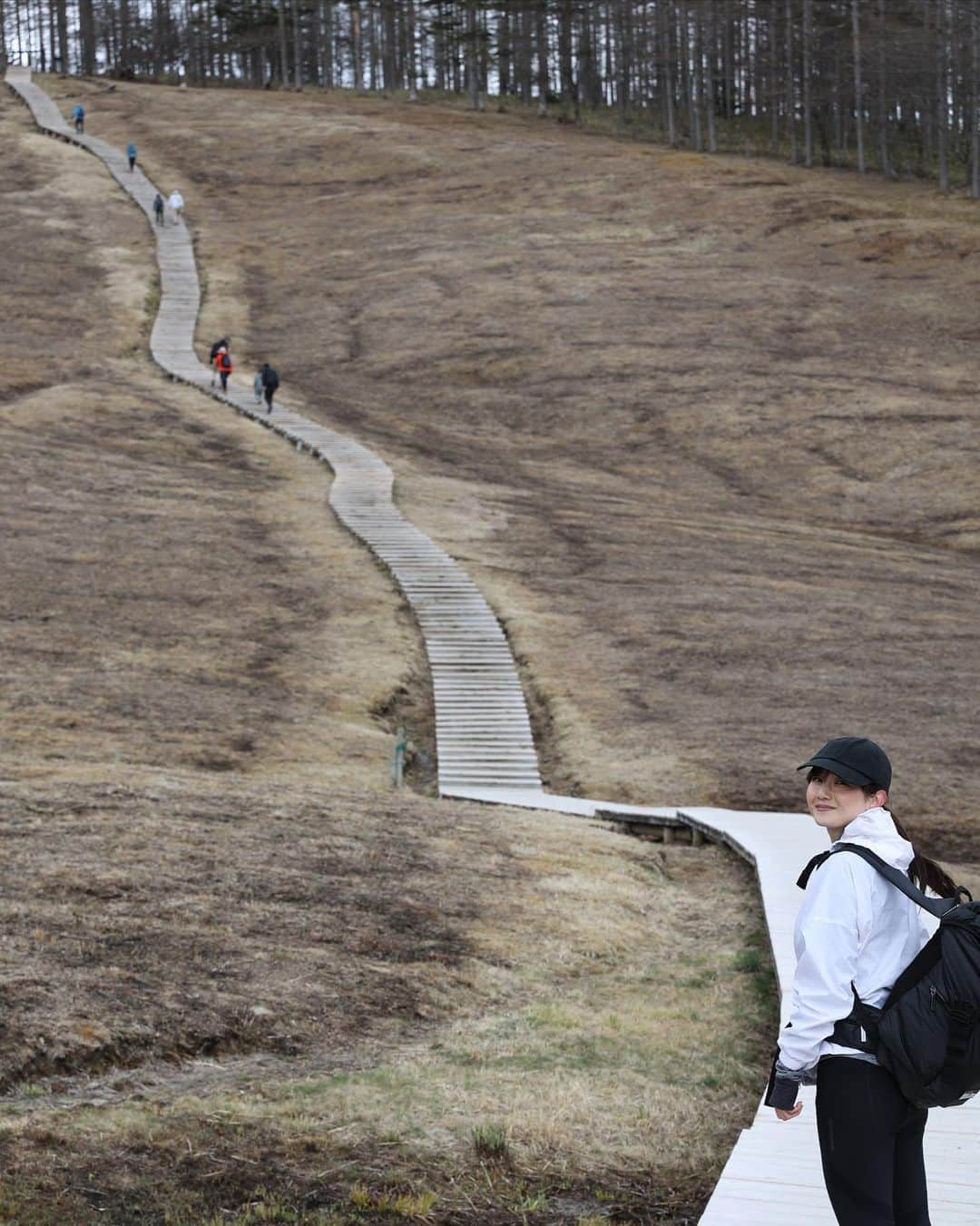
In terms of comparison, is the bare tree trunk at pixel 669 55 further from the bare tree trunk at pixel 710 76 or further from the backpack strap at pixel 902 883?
the backpack strap at pixel 902 883

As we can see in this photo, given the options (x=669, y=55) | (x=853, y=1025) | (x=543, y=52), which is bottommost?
(x=853, y=1025)

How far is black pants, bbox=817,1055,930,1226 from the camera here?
4.84 m

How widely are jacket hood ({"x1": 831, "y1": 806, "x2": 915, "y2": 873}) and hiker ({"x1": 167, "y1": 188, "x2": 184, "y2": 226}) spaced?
75989 millimetres

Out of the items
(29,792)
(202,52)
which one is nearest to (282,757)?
(29,792)

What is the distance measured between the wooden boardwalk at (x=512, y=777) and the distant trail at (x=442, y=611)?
4 centimetres

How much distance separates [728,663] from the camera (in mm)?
27609

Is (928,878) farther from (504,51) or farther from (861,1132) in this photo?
(504,51)

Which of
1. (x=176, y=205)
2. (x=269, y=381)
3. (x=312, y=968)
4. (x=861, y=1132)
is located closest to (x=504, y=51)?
(x=176, y=205)

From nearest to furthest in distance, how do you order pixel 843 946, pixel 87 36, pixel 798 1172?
pixel 843 946
pixel 798 1172
pixel 87 36

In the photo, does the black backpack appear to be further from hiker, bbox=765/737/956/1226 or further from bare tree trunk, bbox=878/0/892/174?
bare tree trunk, bbox=878/0/892/174

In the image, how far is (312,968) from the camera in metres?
11.1

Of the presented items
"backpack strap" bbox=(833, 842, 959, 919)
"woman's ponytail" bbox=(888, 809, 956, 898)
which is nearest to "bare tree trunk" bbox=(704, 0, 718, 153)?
"woman's ponytail" bbox=(888, 809, 956, 898)

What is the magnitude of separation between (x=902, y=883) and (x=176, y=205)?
76.4m

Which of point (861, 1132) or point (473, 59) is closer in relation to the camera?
point (861, 1132)
